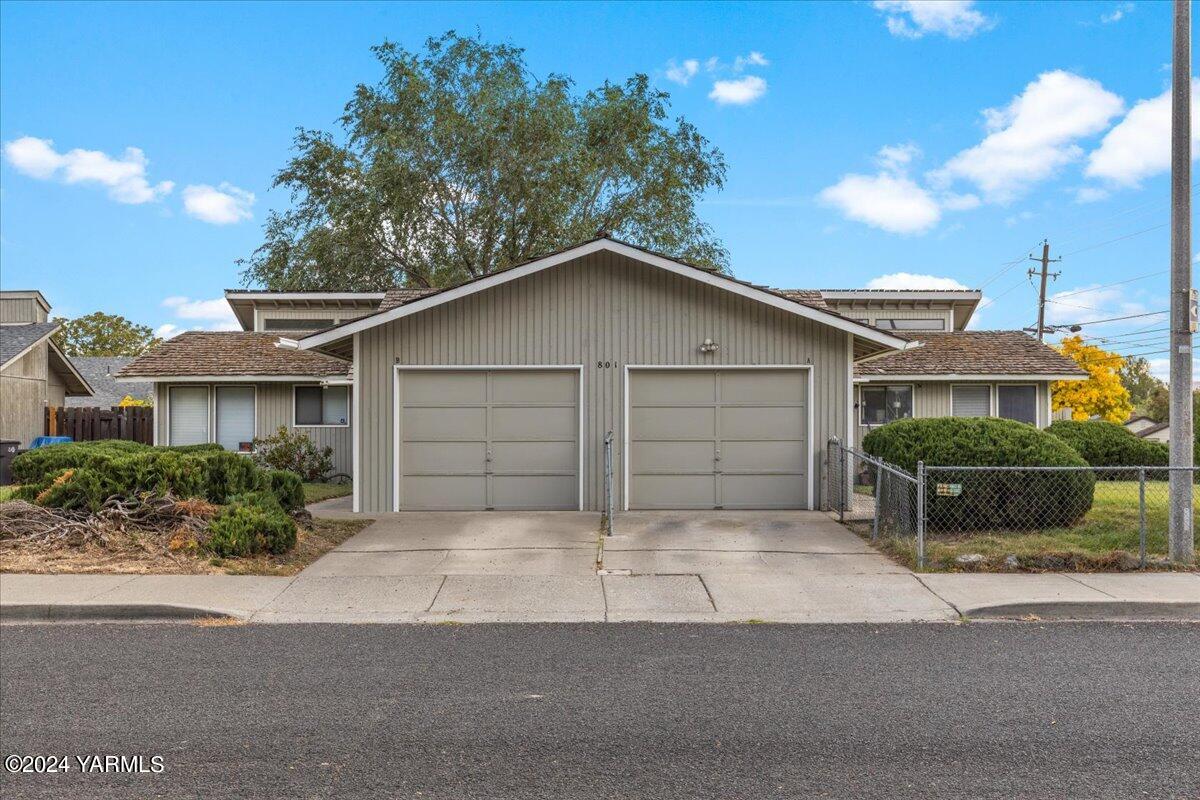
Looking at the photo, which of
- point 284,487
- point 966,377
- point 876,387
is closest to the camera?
point 284,487

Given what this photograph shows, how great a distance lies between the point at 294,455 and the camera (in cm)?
2019

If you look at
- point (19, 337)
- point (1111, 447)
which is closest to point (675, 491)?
point (1111, 447)

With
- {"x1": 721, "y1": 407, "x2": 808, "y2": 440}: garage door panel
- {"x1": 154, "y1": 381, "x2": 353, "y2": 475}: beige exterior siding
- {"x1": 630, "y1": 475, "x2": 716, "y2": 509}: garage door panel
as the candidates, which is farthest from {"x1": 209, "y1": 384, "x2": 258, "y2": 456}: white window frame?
{"x1": 721, "y1": 407, "x2": 808, "y2": 440}: garage door panel

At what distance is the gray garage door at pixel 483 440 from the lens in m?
14.3

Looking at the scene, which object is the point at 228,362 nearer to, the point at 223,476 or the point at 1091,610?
the point at 223,476

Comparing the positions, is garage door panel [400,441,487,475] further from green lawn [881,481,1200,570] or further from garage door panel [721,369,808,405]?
green lawn [881,481,1200,570]

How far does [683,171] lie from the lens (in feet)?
105

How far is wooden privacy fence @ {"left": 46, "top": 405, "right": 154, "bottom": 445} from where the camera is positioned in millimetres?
25828

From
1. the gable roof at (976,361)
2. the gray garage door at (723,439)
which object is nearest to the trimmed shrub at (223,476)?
the gray garage door at (723,439)

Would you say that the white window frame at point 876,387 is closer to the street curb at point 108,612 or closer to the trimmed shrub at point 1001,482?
the trimmed shrub at point 1001,482

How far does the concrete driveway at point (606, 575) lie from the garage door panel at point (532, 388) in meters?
2.09

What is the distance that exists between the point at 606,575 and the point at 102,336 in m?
62.2

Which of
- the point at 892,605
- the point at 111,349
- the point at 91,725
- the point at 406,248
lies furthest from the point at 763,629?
the point at 111,349

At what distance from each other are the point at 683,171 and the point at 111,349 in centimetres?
4672
